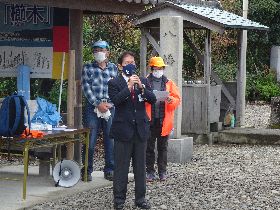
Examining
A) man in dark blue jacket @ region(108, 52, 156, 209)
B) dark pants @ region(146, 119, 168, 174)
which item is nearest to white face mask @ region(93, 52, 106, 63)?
dark pants @ region(146, 119, 168, 174)

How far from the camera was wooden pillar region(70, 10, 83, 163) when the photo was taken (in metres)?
10.6

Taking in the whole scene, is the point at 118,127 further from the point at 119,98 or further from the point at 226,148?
the point at 226,148

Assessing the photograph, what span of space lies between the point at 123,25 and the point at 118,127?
12.4m

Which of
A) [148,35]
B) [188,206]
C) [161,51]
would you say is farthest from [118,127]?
[148,35]

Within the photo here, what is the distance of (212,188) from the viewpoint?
34.2 ft

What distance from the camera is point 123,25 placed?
20781 millimetres

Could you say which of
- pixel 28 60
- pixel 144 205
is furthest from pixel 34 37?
pixel 144 205

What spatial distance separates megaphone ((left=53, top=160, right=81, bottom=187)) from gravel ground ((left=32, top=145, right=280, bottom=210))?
312mm

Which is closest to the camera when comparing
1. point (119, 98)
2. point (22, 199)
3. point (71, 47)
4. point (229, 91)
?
point (119, 98)

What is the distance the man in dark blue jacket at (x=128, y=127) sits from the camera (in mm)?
8547

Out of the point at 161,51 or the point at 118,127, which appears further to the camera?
the point at 161,51

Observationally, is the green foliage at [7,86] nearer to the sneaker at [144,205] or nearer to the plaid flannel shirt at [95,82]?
the plaid flannel shirt at [95,82]

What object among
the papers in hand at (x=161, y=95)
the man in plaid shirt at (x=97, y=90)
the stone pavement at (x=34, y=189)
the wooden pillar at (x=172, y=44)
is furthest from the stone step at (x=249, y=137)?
the man in plaid shirt at (x=97, y=90)

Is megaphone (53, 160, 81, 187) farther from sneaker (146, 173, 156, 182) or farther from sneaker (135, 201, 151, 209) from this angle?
sneaker (135, 201, 151, 209)
